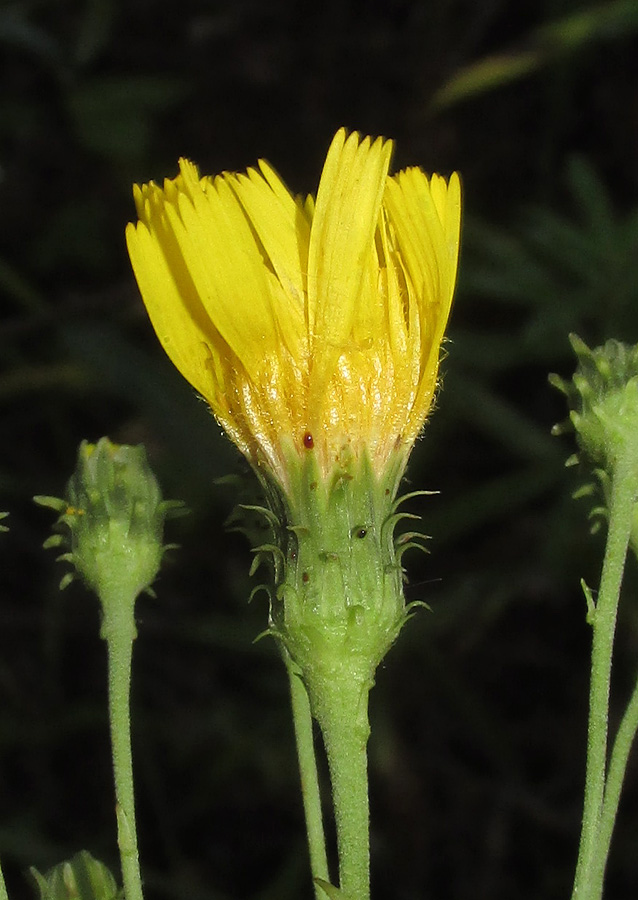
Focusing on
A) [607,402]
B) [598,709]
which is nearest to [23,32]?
[607,402]

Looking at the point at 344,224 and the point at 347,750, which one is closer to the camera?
the point at 344,224

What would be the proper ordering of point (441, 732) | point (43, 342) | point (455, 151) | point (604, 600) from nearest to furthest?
point (604, 600) → point (441, 732) → point (43, 342) → point (455, 151)

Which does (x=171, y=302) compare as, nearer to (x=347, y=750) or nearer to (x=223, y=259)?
(x=223, y=259)

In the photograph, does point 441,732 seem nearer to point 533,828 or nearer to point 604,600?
point 533,828

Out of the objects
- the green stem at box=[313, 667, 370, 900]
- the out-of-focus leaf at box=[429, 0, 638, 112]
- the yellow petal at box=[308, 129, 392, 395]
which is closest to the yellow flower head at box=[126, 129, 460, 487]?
the yellow petal at box=[308, 129, 392, 395]

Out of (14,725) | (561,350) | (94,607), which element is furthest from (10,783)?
(561,350)

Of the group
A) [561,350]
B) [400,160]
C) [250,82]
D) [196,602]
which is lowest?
[196,602]
